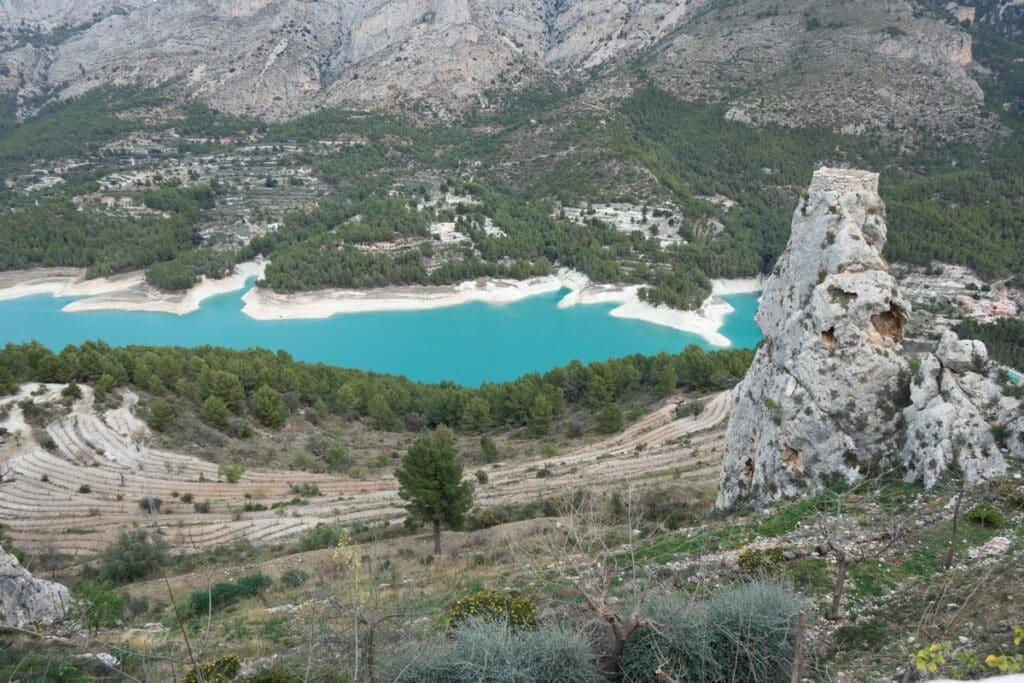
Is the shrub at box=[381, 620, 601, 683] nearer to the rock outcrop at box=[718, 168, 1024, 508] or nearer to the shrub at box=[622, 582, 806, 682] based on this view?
the shrub at box=[622, 582, 806, 682]

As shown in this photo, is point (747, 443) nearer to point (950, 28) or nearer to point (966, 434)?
point (966, 434)

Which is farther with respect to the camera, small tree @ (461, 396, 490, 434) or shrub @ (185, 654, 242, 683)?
small tree @ (461, 396, 490, 434)

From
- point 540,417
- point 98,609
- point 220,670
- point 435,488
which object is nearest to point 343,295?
point 540,417

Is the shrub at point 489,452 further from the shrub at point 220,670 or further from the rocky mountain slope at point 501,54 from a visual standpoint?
the rocky mountain slope at point 501,54

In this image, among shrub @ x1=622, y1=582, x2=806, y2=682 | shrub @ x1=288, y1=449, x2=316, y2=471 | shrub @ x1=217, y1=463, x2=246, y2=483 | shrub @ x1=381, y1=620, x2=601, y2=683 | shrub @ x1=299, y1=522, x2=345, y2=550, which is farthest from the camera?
shrub @ x1=288, y1=449, x2=316, y2=471

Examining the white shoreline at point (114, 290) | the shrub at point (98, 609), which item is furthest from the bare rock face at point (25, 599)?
the white shoreline at point (114, 290)

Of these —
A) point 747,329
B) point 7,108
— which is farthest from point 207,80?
point 747,329

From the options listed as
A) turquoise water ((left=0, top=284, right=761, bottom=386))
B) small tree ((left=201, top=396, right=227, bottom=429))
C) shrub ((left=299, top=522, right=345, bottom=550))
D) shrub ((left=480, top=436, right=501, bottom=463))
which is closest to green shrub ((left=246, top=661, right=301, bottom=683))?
shrub ((left=299, top=522, right=345, bottom=550))

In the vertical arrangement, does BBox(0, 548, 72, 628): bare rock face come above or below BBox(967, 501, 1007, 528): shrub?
below
